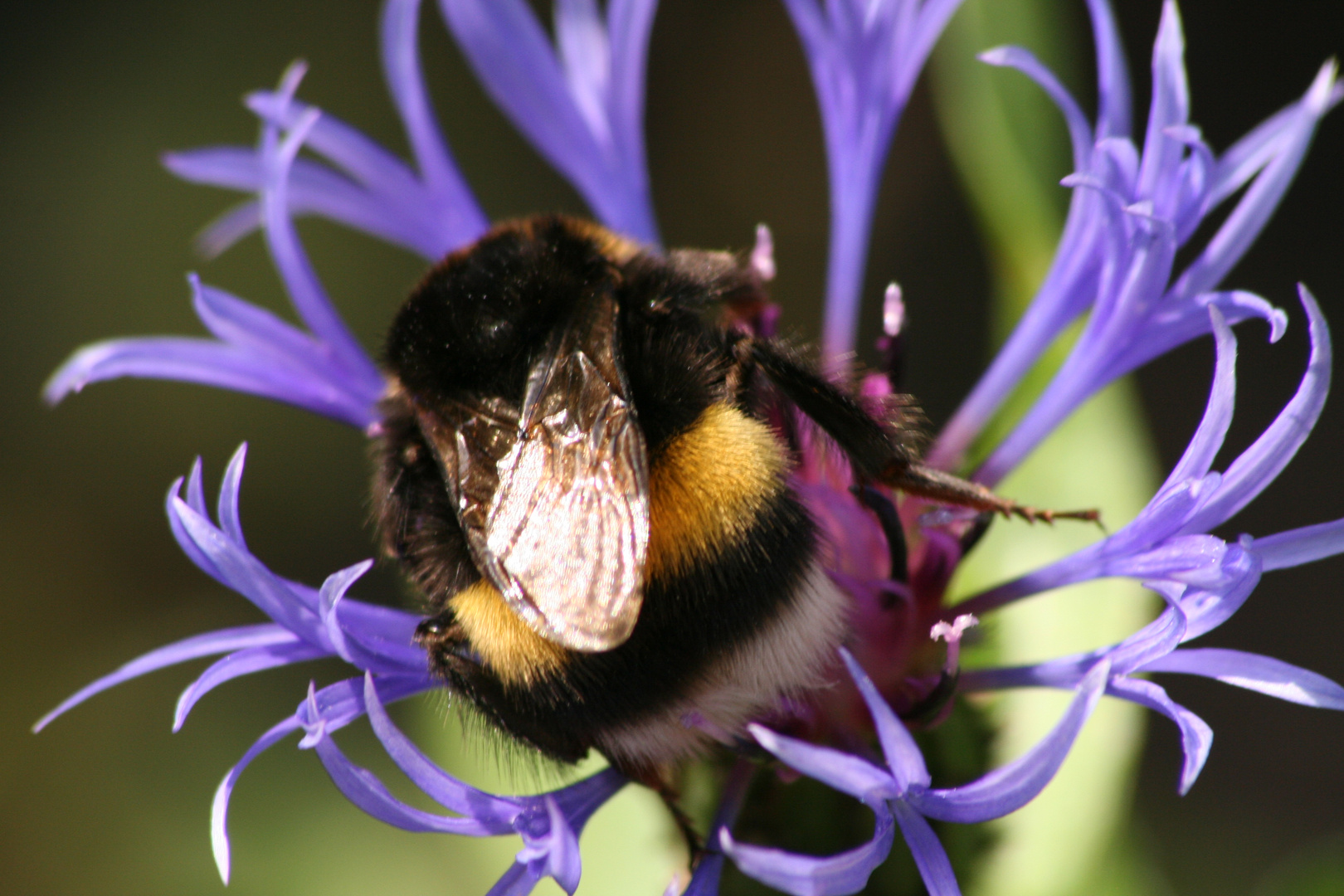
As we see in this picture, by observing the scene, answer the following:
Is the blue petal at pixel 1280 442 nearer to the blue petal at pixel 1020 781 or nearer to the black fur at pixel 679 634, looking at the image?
the blue petal at pixel 1020 781

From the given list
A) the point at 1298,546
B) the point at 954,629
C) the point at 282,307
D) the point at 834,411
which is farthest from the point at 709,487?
the point at 282,307

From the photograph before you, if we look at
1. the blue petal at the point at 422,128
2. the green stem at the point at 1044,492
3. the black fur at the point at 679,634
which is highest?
the blue petal at the point at 422,128

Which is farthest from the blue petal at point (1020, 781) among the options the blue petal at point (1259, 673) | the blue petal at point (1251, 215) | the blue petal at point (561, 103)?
the blue petal at point (561, 103)

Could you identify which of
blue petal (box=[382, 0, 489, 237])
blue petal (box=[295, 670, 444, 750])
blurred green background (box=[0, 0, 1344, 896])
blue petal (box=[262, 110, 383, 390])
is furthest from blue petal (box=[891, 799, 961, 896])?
blurred green background (box=[0, 0, 1344, 896])

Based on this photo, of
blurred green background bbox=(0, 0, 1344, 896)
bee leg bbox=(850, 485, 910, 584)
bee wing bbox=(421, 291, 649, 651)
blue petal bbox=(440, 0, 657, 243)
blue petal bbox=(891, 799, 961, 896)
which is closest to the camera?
bee wing bbox=(421, 291, 649, 651)

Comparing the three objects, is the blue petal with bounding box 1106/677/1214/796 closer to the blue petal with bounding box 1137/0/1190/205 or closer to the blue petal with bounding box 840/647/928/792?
the blue petal with bounding box 840/647/928/792
